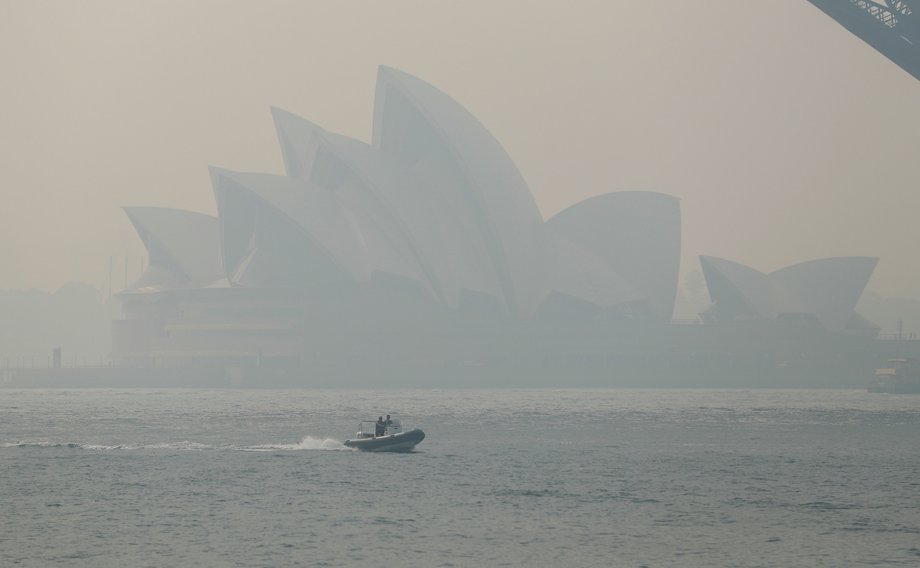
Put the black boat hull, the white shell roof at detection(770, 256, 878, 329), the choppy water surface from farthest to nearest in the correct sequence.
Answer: the white shell roof at detection(770, 256, 878, 329) → the black boat hull → the choppy water surface

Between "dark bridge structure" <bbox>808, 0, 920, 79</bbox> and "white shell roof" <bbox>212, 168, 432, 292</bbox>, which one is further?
"white shell roof" <bbox>212, 168, 432, 292</bbox>

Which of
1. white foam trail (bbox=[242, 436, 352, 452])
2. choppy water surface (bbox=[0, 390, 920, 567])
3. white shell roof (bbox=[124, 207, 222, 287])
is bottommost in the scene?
choppy water surface (bbox=[0, 390, 920, 567])

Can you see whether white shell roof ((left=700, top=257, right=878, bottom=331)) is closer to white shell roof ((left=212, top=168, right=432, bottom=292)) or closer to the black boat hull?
white shell roof ((left=212, top=168, right=432, bottom=292))

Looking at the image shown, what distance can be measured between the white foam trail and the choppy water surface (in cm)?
12

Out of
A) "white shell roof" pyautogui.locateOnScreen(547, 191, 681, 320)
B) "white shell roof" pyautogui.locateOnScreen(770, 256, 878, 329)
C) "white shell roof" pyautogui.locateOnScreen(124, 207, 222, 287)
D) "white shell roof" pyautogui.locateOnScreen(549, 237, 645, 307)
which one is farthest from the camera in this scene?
"white shell roof" pyautogui.locateOnScreen(770, 256, 878, 329)

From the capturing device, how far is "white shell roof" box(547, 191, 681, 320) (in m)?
132

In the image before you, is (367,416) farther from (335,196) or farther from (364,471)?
(335,196)

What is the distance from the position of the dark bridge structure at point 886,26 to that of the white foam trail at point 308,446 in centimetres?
2800

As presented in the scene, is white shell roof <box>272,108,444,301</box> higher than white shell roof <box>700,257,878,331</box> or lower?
higher

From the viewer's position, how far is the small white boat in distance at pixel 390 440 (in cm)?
5403

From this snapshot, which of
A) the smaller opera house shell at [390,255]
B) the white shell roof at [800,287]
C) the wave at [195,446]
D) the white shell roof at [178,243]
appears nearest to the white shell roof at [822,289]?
the white shell roof at [800,287]

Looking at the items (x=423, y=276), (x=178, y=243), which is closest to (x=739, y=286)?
(x=423, y=276)

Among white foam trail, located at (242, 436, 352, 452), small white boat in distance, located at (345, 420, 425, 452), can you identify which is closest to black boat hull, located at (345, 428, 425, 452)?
small white boat in distance, located at (345, 420, 425, 452)

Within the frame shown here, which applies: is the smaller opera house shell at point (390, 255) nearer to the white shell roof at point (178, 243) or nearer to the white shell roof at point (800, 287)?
the white shell roof at point (178, 243)
